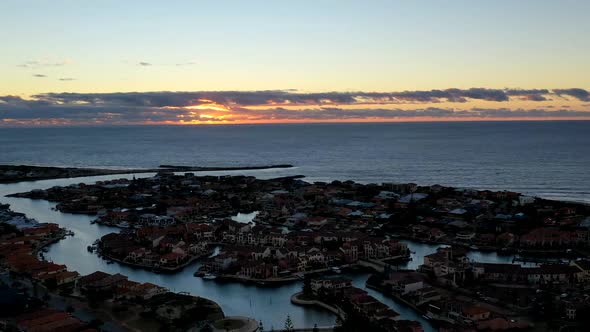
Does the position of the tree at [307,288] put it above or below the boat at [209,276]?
above

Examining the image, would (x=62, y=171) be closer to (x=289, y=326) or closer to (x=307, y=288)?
(x=307, y=288)

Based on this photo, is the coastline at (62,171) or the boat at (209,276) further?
the coastline at (62,171)

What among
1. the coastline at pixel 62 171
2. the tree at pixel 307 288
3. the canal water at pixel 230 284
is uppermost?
the tree at pixel 307 288

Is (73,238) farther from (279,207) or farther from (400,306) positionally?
(400,306)

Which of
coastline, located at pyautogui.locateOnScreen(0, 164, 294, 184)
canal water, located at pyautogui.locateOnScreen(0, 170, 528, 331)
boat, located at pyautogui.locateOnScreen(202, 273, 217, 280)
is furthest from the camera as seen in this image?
coastline, located at pyautogui.locateOnScreen(0, 164, 294, 184)

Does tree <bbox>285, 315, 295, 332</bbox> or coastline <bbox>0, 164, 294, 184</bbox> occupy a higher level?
tree <bbox>285, 315, 295, 332</bbox>

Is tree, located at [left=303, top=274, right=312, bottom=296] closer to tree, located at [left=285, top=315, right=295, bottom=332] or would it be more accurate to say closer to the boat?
tree, located at [left=285, top=315, right=295, bottom=332]

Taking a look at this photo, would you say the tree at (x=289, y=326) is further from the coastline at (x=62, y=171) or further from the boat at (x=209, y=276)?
the coastline at (x=62, y=171)

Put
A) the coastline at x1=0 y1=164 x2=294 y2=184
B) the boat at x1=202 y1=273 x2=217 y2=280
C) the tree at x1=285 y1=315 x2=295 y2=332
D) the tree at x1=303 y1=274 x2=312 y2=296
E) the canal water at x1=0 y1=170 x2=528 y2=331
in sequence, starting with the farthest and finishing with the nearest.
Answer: the coastline at x1=0 y1=164 x2=294 y2=184
the boat at x1=202 y1=273 x2=217 y2=280
the tree at x1=303 y1=274 x2=312 y2=296
the canal water at x1=0 y1=170 x2=528 y2=331
the tree at x1=285 y1=315 x2=295 y2=332

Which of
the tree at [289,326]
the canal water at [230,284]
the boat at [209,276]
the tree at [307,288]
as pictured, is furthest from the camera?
the boat at [209,276]

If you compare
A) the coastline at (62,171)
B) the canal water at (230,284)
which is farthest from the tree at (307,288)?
the coastline at (62,171)

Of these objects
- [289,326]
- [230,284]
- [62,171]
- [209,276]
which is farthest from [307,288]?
[62,171]

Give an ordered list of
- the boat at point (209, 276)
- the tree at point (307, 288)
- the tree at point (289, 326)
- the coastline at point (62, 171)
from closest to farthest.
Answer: the tree at point (289, 326) < the tree at point (307, 288) < the boat at point (209, 276) < the coastline at point (62, 171)

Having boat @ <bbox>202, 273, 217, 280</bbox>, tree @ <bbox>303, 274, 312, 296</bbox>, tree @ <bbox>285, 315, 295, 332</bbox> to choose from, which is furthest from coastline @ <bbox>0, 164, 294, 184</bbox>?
tree @ <bbox>285, 315, 295, 332</bbox>
